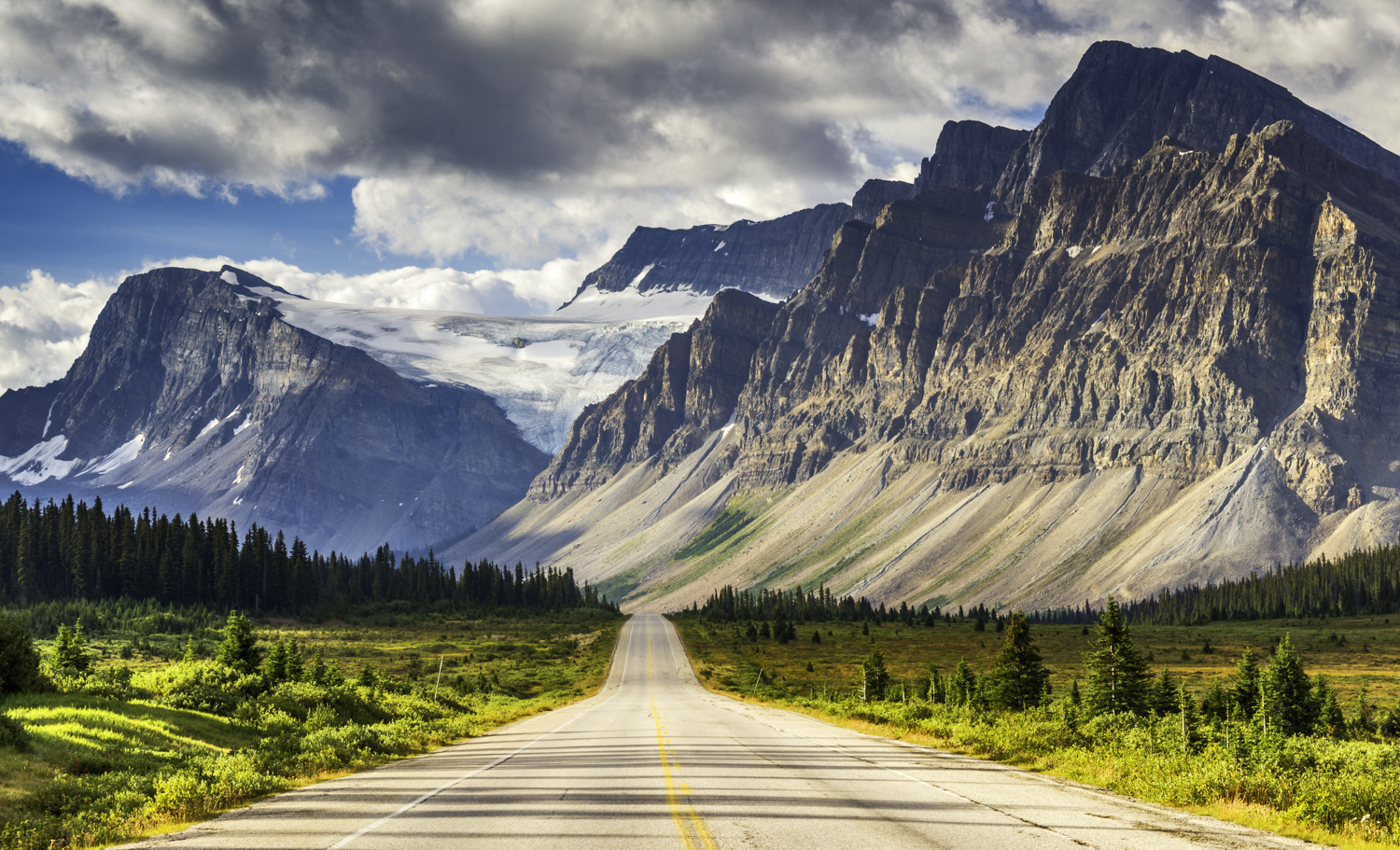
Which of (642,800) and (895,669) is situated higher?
(642,800)

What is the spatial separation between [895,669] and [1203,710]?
5774cm

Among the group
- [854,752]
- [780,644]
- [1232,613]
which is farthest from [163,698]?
[1232,613]

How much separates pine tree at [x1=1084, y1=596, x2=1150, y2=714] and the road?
13680mm

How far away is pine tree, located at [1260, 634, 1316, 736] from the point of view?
4278cm

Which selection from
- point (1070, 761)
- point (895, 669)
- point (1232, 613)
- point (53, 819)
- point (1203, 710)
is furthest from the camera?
point (1232, 613)

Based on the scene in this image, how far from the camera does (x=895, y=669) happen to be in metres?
101

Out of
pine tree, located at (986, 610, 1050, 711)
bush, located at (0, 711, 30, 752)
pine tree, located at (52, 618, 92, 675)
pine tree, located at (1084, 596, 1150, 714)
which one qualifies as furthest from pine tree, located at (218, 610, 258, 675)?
pine tree, located at (1084, 596, 1150, 714)

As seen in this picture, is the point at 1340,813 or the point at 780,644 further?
the point at 780,644

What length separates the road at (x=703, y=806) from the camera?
609 inches

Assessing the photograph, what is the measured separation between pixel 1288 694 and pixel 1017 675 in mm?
11085

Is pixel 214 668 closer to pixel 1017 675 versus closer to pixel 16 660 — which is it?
pixel 16 660

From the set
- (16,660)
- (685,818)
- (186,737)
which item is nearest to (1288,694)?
(685,818)

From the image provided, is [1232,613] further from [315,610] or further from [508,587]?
[315,610]

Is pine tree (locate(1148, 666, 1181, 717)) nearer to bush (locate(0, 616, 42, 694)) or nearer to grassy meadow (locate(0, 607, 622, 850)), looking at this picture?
grassy meadow (locate(0, 607, 622, 850))
